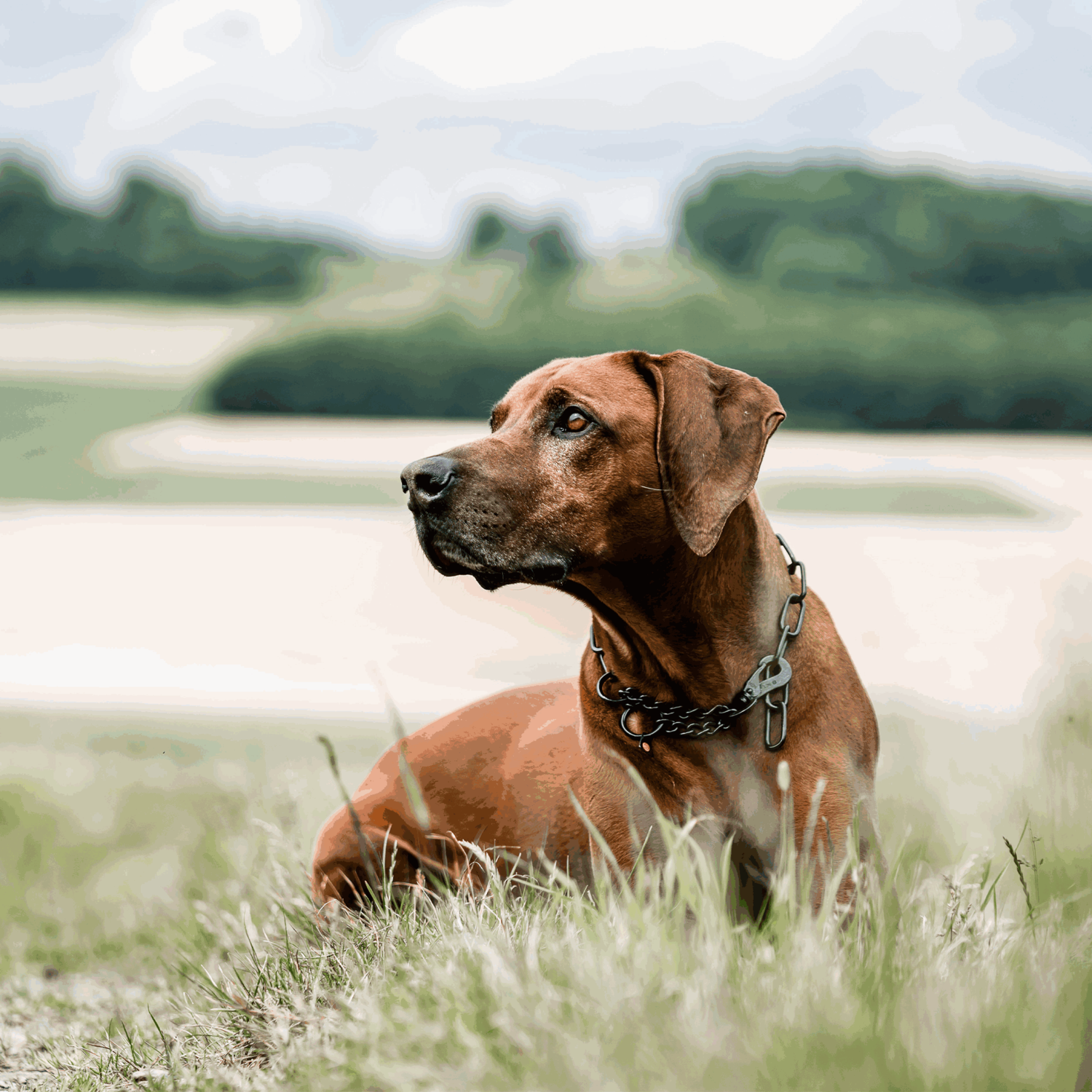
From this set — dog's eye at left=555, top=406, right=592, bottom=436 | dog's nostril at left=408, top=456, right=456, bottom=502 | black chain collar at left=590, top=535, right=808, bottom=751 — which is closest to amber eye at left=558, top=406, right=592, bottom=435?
dog's eye at left=555, top=406, right=592, bottom=436

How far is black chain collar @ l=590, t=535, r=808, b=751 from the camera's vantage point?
112 inches

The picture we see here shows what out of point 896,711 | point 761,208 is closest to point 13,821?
point 896,711

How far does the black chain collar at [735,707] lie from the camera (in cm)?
284

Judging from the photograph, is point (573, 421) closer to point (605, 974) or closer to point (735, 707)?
point (735, 707)

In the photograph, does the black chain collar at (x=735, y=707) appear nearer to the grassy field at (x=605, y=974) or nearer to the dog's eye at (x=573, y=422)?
the grassy field at (x=605, y=974)

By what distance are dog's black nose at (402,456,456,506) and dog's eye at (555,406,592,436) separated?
34 cm

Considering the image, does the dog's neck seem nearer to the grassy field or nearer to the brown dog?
the brown dog

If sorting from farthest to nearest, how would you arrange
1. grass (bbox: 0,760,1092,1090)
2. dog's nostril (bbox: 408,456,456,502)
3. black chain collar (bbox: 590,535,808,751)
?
black chain collar (bbox: 590,535,808,751)
dog's nostril (bbox: 408,456,456,502)
grass (bbox: 0,760,1092,1090)

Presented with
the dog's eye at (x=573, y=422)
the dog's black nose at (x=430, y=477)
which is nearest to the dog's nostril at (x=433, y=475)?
the dog's black nose at (x=430, y=477)

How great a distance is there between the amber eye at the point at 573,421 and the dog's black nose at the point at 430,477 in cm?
35

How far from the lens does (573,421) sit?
286 centimetres

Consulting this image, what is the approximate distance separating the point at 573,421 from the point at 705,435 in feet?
1.18

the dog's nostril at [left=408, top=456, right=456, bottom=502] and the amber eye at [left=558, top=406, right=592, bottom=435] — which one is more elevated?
the amber eye at [left=558, top=406, right=592, bottom=435]

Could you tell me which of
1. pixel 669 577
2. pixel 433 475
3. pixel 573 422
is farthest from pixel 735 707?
pixel 433 475
